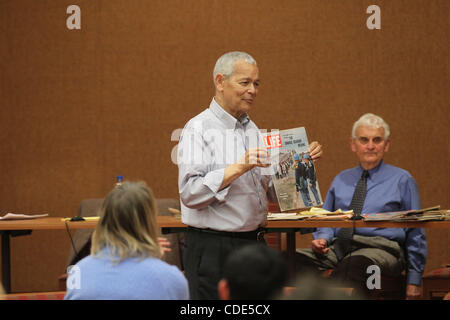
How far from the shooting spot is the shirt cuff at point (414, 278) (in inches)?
140

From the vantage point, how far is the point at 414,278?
3564 millimetres

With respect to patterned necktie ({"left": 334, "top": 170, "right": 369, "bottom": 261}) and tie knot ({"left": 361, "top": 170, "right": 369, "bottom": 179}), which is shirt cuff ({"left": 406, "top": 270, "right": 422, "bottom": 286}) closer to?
patterned necktie ({"left": 334, "top": 170, "right": 369, "bottom": 261})

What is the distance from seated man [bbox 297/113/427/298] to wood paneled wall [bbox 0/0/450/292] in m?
1.21

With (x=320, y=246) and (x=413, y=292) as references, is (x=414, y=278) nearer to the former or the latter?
(x=413, y=292)

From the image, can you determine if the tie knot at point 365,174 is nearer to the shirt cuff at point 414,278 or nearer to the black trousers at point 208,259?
the shirt cuff at point 414,278

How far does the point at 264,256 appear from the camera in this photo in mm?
1321

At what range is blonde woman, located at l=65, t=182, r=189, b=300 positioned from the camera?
5.86ft

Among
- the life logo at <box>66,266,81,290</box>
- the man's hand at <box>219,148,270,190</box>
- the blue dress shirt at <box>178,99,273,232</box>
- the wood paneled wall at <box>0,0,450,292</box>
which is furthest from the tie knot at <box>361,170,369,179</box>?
the life logo at <box>66,266,81,290</box>

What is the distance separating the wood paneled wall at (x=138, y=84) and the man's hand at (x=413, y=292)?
1.78 meters

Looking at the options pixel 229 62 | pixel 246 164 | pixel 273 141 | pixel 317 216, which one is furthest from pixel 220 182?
pixel 317 216
